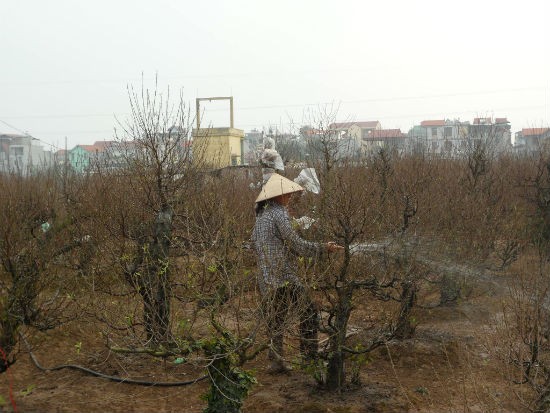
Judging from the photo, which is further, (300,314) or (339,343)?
(339,343)

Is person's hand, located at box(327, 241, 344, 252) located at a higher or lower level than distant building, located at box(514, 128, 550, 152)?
lower

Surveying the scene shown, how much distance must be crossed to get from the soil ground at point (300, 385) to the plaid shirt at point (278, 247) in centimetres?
85

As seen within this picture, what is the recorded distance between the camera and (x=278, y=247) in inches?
218

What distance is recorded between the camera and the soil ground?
538 centimetres

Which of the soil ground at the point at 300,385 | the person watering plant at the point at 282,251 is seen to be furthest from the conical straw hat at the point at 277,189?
the soil ground at the point at 300,385

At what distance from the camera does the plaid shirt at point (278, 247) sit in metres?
5.17

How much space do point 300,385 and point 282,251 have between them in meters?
1.31

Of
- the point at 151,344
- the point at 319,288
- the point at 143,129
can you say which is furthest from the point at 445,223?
the point at 151,344

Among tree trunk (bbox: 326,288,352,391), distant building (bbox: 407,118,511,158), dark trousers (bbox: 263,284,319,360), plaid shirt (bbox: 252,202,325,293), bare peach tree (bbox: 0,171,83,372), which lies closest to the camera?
dark trousers (bbox: 263,284,319,360)

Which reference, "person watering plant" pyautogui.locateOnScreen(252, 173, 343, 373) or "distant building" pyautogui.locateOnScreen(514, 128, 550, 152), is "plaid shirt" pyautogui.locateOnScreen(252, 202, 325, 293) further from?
"distant building" pyautogui.locateOnScreen(514, 128, 550, 152)

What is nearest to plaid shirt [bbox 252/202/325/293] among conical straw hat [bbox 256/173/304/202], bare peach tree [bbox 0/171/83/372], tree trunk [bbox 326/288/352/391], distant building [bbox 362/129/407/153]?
conical straw hat [bbox 256/173/304/202]

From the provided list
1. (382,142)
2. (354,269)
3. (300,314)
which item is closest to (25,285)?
(300,314)

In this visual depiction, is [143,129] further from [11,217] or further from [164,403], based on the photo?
[164,403]

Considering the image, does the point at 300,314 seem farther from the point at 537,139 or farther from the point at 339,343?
the point at 537,139
